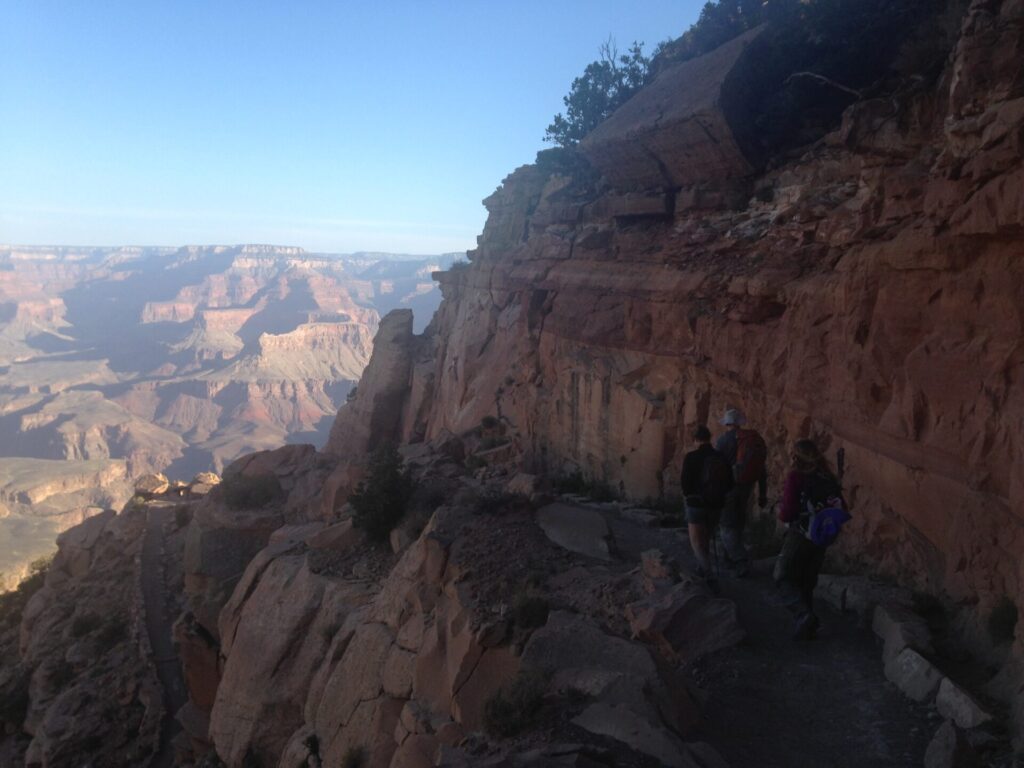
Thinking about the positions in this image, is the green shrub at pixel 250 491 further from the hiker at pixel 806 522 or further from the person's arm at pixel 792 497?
the person's arm at pixel 792 497

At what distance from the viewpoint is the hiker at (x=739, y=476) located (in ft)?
30.6

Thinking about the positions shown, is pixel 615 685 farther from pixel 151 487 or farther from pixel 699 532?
pixel 151 487

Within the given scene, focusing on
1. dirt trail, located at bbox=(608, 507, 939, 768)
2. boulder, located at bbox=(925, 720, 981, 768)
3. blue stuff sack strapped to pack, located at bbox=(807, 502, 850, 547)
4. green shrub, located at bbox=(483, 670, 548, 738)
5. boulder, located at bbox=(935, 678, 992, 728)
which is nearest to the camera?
boulder, located at bbox=(925, 720, 981, 768)

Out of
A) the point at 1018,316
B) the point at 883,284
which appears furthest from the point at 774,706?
the point at 883,284

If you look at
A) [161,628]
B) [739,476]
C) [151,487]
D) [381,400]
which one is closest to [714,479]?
[739,476]

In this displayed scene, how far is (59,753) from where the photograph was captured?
17078 millimetres

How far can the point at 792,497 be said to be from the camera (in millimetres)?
7641

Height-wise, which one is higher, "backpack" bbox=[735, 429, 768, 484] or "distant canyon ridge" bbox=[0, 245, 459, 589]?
"backpack" bbox=[735, 429, 768, 484]

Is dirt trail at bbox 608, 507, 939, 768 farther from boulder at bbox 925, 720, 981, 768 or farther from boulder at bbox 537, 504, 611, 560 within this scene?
boulder at bbox 537, 504, 611, 560

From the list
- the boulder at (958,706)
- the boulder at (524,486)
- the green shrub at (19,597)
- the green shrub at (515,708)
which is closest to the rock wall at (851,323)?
the boulder at (958,706)

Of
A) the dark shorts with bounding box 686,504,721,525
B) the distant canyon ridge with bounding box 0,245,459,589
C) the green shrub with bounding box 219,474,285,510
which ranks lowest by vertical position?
the distant canyon ridge with bounding box 0,245,459,589

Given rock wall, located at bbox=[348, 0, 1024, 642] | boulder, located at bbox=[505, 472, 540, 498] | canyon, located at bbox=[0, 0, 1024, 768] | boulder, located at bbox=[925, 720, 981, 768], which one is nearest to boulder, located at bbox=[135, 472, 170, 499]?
canyon, located at bbox=[0, 0, 1024, 768]

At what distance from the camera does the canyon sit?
21.8 ft

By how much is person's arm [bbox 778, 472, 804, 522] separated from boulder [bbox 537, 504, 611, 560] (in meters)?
3.34
